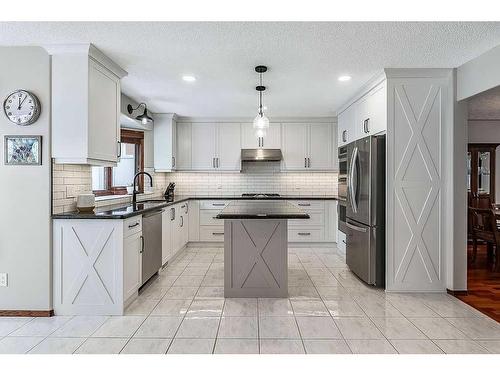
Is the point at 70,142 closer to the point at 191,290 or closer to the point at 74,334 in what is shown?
the point at 74,334

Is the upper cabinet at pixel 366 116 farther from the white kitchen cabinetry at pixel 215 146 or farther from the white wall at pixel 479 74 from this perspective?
the white kitchen cabinetry at pixel 215 146

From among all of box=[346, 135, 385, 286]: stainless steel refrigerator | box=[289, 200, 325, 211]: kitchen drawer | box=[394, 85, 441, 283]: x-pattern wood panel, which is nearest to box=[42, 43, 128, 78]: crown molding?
box=[346, 135, 385, 286]: stainless steel refrigerator

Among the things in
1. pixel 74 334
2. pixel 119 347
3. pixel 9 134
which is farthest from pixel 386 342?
pixel 9 134

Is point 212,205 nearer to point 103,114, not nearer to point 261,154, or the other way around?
point 261,154

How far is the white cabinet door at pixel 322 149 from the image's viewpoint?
249 inches

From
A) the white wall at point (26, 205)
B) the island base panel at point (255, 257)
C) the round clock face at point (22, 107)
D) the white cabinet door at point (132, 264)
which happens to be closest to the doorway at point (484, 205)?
the island base panel at point (255, 257)

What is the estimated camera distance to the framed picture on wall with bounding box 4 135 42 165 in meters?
2.98

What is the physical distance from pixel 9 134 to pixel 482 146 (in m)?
7.72

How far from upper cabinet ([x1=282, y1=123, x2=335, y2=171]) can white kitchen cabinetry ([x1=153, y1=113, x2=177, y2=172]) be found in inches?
83.3

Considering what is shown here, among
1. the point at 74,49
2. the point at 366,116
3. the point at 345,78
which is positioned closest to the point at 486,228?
the point at 366,116

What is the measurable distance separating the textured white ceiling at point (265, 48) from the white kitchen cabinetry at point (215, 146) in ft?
6.26

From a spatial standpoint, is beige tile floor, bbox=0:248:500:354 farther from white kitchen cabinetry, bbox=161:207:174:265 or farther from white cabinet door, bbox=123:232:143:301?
white kitchen cabinetry, bbox=161:207:174:265

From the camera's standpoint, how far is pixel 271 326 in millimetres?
2779

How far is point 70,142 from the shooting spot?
301 centimetres
